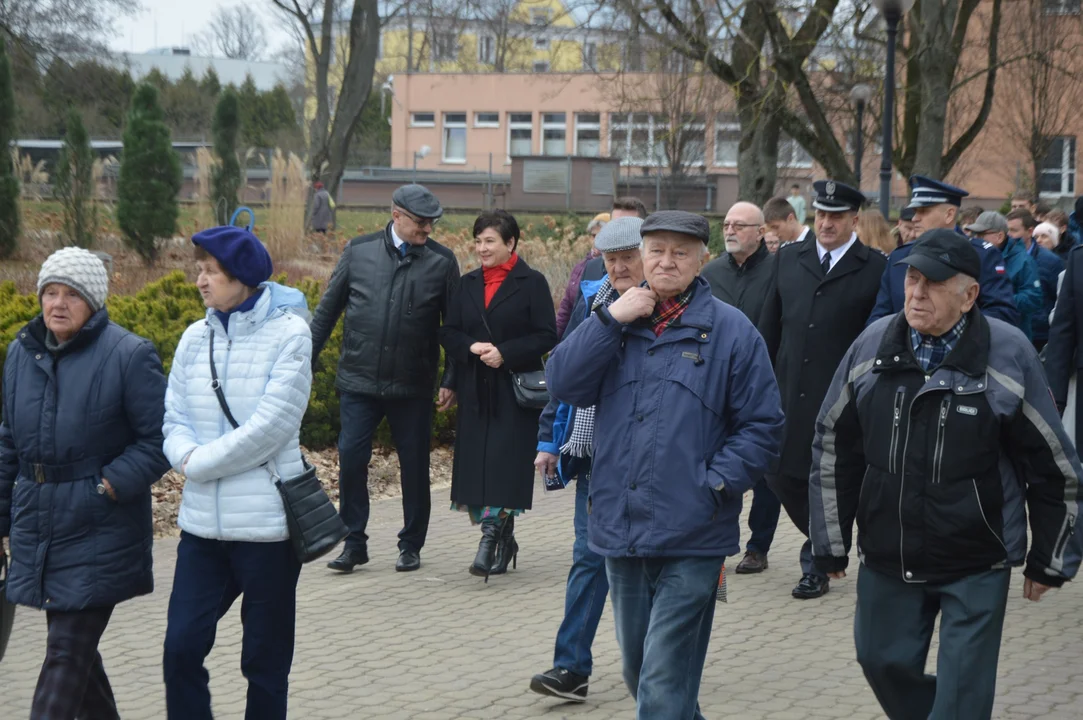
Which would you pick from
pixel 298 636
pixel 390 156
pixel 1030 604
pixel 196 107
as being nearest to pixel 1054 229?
pixel 1030 604

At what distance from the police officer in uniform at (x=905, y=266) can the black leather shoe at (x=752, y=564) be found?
174 cm

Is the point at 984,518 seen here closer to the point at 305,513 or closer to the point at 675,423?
the point at 675,423

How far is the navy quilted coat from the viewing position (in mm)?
4789

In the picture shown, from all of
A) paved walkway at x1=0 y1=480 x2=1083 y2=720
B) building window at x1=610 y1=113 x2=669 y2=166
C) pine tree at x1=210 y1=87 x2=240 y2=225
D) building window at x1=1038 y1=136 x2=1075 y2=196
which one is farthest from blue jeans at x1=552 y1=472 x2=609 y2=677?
building window at x1=1038 y1=136 x2=1075 y2=196

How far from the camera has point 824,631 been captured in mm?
7000

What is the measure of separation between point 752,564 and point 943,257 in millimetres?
4149

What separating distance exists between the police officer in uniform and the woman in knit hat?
383cm

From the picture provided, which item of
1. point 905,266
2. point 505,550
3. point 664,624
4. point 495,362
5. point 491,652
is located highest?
point 905,266

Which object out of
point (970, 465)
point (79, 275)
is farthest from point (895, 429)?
point (79, 275)

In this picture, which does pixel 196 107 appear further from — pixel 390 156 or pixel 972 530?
pixel 972 530

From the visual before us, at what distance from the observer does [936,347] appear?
450cm

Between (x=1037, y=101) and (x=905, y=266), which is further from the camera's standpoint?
(x=1037, y=101)

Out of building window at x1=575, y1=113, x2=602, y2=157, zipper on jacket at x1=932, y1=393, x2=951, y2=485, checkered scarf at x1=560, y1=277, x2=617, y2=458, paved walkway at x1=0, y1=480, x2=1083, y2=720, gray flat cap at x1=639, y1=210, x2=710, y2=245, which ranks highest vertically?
building window at x1=575, y1=113, x2=602, y2=157

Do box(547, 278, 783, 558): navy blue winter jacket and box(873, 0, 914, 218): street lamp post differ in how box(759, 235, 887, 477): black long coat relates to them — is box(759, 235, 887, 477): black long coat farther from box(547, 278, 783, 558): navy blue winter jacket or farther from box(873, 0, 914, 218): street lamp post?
box(873, 0, 914, 218): street lamp post
